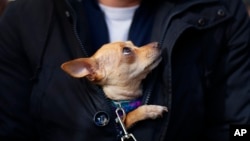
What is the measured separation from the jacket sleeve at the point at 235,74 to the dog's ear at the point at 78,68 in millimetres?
485

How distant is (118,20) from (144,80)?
0.82ft

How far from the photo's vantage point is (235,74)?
5.36 ft

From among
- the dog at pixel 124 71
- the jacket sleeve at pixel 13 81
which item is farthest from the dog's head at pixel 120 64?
the jacket sleeve at pixel 13 81

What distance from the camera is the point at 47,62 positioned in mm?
1512

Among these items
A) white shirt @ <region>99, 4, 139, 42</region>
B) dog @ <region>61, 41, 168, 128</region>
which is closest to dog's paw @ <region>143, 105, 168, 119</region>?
dog @ <region>61, 41, 168, 128</region>

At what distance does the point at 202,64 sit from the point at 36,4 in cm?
59

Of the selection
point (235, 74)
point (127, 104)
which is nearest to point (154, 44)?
point (127, 104)

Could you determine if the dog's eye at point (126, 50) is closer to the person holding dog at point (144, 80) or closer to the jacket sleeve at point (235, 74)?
the person holding dog at point (144, 80)

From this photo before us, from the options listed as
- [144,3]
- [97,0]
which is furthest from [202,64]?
[97,0]

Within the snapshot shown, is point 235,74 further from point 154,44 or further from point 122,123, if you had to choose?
point 122,123

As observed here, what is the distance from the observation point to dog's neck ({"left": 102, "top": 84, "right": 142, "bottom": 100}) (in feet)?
4.66

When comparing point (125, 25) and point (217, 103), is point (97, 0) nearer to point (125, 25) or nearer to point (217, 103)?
point (125, 25)

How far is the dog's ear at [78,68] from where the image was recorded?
1369 mm

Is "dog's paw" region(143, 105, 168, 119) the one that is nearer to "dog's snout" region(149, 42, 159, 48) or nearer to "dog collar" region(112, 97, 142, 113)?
"dog collar" region(112, 97, 142, 113)
